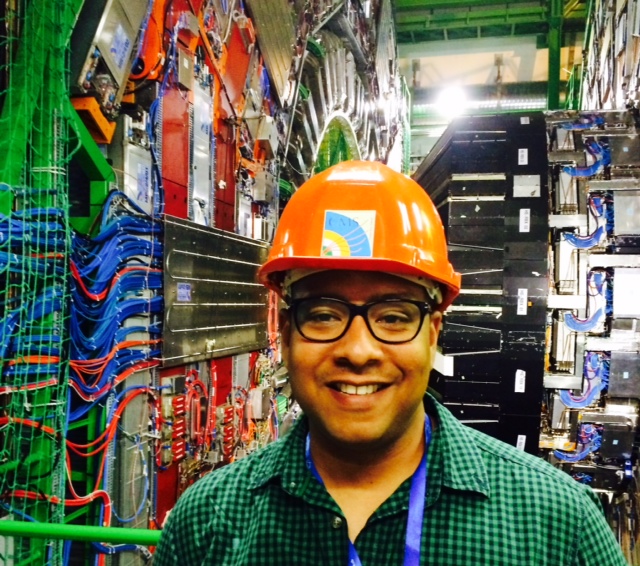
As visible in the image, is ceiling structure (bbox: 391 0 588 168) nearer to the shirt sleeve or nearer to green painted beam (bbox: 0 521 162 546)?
green painted beam (bbox: 0 521 162 546)

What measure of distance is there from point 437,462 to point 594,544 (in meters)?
0.34

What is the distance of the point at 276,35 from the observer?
17.4 ft

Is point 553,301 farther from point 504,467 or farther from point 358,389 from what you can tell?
point 358,389

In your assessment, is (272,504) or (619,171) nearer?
(272,504)

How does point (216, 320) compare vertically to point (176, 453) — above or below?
above

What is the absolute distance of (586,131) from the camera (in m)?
4.19

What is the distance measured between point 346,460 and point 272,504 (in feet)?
0.62

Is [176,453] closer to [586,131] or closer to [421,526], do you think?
[421,526]

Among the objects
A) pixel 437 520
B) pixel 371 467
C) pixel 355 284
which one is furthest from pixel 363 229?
pixel 437 520

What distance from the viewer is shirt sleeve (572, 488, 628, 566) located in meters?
1.05

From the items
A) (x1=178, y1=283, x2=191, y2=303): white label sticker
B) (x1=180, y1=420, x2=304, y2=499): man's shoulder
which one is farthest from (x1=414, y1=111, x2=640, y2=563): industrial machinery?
(x1=180, y1=420, x2=304, y2=499): man's shoulder

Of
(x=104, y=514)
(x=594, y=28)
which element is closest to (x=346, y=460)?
(x=104, y=514)

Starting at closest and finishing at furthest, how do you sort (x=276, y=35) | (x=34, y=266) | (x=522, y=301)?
(x=34, y=266) → (x=522, y=301) → (x=276, y=35)

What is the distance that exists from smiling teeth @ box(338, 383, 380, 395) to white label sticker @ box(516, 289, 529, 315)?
3.22 meters
